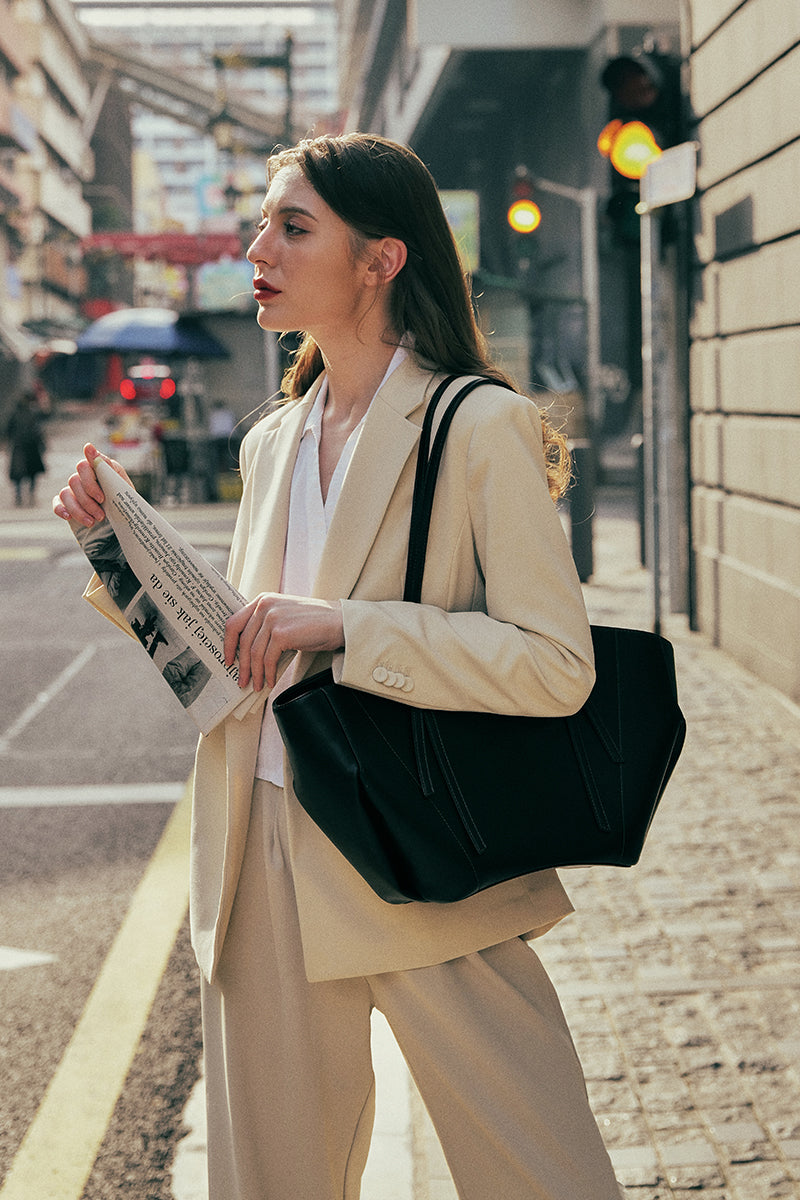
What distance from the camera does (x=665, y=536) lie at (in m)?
9.50

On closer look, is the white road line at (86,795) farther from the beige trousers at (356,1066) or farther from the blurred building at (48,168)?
the blurred building at (48,168)

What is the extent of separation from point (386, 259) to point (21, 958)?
8.83ft

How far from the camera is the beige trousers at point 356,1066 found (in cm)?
186

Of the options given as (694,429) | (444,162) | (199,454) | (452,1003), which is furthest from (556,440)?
(444,162)

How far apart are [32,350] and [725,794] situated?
5646 centimetres

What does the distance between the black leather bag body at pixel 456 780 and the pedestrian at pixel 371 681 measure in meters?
0.04

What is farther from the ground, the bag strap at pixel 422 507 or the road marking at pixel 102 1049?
the bag strap at pixel 422 507

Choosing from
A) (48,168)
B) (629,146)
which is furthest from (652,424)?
(48,168)

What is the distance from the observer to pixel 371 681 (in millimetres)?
1723

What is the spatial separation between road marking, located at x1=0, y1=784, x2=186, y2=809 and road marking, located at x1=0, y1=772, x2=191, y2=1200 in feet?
2.67

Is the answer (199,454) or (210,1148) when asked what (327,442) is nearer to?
(210,1148)

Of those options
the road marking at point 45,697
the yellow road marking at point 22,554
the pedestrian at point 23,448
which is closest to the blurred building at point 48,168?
the pedestrian at point 23,448

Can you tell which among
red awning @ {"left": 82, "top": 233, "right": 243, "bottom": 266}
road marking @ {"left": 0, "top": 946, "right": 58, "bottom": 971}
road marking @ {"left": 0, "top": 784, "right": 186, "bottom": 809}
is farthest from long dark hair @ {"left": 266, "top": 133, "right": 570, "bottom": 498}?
red awning @ {"left": 82, "top": 233, "right": 243, "bottom": 266}

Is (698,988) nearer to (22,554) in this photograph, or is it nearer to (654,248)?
(654,248)
